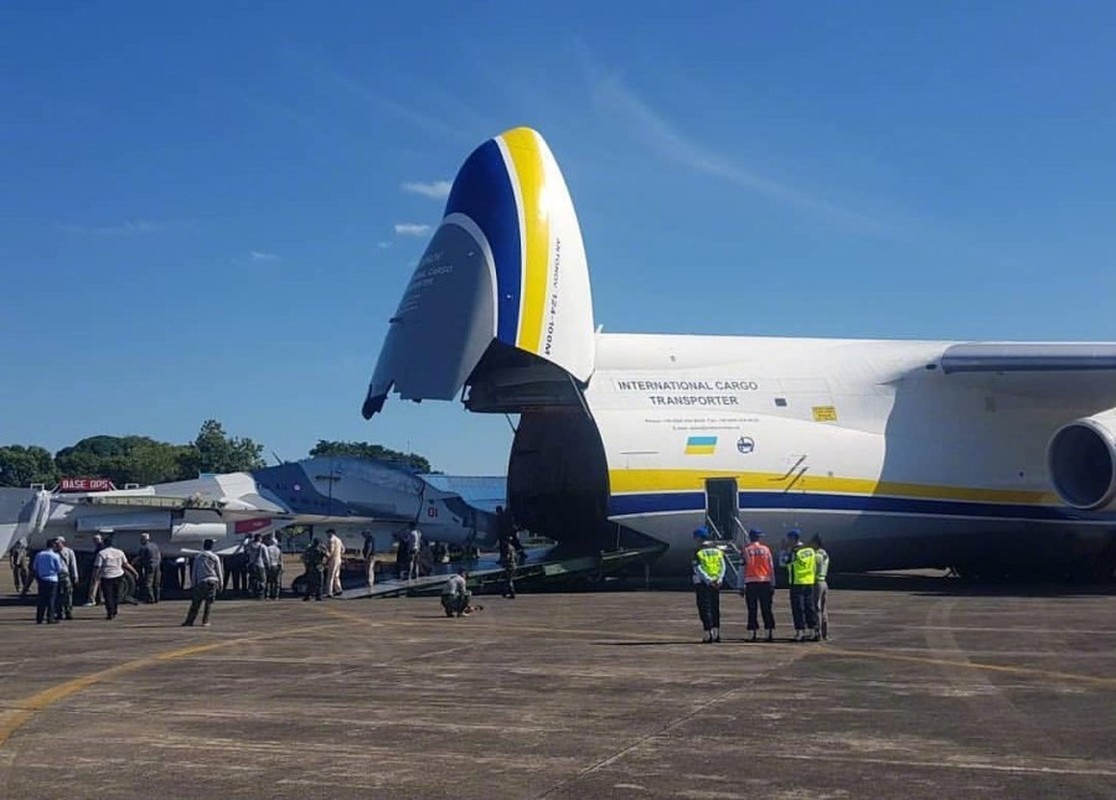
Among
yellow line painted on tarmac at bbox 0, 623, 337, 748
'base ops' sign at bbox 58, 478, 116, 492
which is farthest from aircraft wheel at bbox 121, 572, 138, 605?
yellow line painted on tarmac at bbox 0, 623, 337, 748

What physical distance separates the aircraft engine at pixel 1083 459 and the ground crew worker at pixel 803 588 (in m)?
9.59

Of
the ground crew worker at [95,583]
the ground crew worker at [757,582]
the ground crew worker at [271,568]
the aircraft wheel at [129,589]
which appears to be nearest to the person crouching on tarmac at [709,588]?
the ground crew worker at [757,582]

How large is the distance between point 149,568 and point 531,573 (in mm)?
6913

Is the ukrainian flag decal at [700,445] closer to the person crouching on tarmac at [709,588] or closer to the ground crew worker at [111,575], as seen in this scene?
the person crouching on tarmac at [709,588]

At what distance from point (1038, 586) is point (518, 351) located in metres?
11.4

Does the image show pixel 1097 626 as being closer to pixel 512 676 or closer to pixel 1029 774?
pixel 512 676

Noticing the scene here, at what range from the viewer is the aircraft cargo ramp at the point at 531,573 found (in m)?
22.3

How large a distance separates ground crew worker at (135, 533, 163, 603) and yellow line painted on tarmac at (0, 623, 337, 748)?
663cm

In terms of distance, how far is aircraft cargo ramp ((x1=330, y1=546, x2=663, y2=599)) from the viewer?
2227cm

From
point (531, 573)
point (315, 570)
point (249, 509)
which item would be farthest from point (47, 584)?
point (531, 573)

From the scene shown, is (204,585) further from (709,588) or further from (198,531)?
(709,588)

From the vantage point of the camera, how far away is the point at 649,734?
329 inches

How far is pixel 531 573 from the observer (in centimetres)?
2277

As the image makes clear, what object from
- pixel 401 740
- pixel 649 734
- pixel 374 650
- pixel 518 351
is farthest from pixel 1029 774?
pixel 518 351
